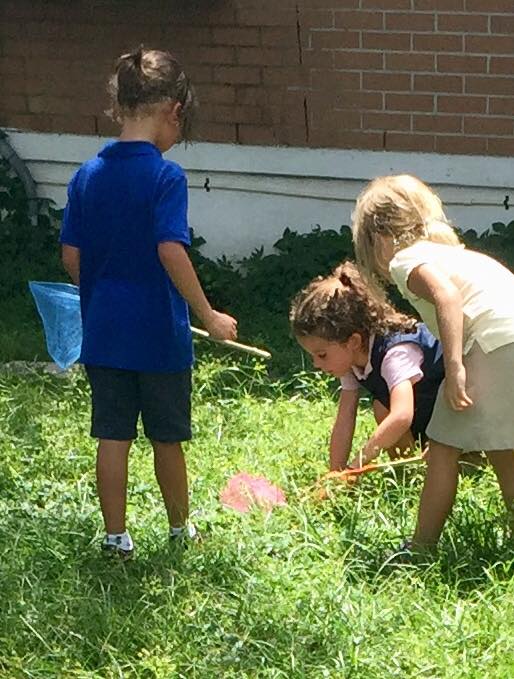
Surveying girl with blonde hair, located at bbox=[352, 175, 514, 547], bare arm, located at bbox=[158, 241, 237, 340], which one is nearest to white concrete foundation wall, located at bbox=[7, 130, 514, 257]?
girl with blonde hair, located at bbox=[352, 175, 514, 547]

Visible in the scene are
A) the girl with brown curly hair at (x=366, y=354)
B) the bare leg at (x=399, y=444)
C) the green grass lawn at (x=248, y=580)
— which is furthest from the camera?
the bare leg at (x=399, y=444)

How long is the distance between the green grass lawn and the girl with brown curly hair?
20 centimetres

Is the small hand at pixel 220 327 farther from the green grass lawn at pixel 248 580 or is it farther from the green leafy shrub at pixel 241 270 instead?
the green leafy shrub at pixel 241 270

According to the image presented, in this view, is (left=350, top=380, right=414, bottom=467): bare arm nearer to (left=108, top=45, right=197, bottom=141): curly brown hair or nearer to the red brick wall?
(left=108, top=45, right=197, bottom=141): curly brown hair

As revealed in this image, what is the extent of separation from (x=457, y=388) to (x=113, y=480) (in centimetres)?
109

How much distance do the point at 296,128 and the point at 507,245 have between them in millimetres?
1342

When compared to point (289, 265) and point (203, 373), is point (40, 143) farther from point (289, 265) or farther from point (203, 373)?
point (203, 373)

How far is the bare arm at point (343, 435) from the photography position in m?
4.47

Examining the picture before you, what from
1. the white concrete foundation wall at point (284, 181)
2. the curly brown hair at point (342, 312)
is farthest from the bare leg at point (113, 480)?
the white concrete foundation wall at point (284, 181)

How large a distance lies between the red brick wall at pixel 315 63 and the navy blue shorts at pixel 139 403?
3.44 metres

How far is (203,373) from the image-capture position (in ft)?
18.4

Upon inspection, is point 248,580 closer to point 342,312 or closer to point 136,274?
point 136,274

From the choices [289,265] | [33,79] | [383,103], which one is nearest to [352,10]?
[383,103]

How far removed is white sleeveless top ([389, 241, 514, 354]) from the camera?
144 inches
